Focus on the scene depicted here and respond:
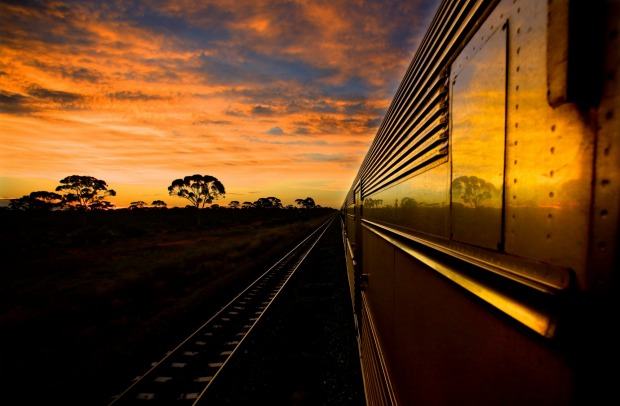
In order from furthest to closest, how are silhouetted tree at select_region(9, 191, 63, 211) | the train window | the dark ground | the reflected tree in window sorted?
silhouetted tree at select_region(9, 191, 63, 211) < the dark ground < the reflected tree in window < the train window

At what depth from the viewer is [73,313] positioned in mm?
10906

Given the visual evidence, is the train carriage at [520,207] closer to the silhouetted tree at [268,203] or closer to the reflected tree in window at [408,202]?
the reflected tree in window at [408,202]

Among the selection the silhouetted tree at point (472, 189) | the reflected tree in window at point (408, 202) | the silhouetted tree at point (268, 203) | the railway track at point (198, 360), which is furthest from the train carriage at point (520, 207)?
the silhouetted tree at point (268, 203)

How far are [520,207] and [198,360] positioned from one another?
7567 mm

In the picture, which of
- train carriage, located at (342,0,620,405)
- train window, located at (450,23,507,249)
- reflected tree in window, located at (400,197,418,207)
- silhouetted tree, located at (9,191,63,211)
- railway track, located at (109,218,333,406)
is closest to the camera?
train carriage, located at (342,0,620,405)

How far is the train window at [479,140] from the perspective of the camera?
1.30 meters

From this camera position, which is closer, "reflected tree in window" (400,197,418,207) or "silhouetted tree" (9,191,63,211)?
"reflected tree in window" (400,197,418,207)

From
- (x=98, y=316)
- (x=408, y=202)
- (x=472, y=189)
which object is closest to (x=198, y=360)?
(x=98, y=316)

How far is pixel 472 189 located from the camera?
155 centimetres

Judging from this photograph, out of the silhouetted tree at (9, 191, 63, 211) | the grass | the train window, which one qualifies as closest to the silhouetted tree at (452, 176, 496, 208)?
the train window

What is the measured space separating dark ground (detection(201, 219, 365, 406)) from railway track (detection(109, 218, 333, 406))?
10.5 inches

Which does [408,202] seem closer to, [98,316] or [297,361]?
[297,361]

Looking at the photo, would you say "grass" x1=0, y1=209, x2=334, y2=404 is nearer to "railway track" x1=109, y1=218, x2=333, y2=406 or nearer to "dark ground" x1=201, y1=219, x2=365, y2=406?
"railway track" x1=109, y1=218, x2=333, y2=406

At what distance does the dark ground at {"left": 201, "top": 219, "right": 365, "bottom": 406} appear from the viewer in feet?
19.6
